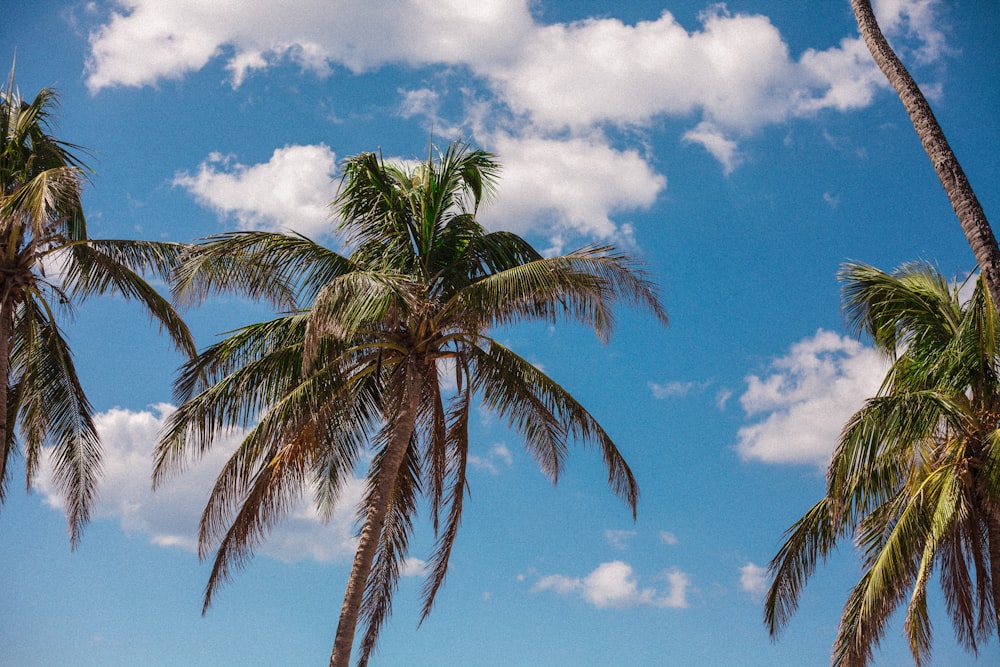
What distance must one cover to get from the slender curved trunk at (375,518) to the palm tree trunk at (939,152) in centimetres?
677

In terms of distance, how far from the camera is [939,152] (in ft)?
35.7

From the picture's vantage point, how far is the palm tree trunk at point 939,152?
10.2m

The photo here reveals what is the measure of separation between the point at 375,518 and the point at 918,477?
7486mm

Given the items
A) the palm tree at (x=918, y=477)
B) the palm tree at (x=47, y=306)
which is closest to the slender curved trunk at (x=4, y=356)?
the palm tree at (x=47, y=306)

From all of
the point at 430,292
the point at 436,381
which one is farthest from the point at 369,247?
the point at 436,381

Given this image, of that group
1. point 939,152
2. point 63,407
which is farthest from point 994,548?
point 63,407

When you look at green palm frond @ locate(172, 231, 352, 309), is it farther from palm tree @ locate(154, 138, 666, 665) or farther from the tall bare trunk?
the tall bare trunk

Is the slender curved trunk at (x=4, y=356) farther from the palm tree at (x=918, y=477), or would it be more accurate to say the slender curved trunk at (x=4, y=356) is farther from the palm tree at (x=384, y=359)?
the palm tree at (x=918, y=477)

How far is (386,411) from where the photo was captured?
1499cm

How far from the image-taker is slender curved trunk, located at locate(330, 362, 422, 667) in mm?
13242

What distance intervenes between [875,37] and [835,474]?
4.85 m

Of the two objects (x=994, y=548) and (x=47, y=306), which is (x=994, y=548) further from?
(x=47, y=306)

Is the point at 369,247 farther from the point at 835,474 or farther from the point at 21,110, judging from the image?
the point at 835,474

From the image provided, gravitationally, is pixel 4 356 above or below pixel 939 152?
above
